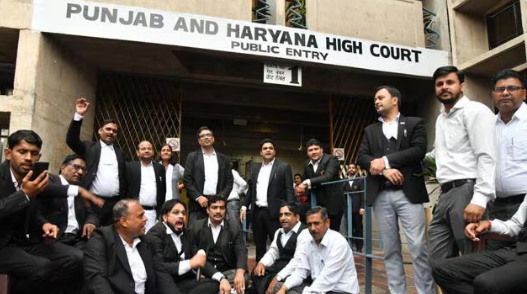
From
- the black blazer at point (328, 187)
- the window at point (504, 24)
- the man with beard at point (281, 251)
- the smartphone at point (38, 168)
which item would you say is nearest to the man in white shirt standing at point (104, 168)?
the smartphone at point (38, 168)

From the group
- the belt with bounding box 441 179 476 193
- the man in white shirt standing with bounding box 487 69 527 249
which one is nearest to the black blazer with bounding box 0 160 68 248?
the belt with bounding box 441 179 476 193

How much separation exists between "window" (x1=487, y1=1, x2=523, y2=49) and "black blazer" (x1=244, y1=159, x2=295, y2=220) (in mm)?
4946

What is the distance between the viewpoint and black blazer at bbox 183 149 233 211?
12.5ft

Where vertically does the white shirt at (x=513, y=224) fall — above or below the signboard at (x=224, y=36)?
below

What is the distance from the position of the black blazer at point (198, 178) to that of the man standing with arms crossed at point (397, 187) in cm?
157

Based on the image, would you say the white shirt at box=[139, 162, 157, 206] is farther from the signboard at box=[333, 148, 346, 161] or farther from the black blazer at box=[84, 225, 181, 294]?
the signboard at box=[333, 148, 346, 161]

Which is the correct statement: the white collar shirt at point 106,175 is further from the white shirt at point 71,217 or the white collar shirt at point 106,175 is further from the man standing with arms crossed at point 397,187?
the man standing with arms crossed at point 397,187

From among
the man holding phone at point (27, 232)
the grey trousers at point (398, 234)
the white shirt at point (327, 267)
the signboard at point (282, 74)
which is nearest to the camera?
the man holding phone at point (27, 232)

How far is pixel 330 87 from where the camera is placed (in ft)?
21.9

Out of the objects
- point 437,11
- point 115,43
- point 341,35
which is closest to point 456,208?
point 341,35

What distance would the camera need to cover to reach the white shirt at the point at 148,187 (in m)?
3.83

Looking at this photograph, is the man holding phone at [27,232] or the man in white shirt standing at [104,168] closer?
the man holding phone at [27,232]

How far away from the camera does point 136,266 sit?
263 cm

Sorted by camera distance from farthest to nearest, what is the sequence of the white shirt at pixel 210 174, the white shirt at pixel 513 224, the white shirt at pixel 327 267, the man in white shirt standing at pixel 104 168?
the white shirt at pixel 210 174 → the man in white shirt standing at pixel 104 168 → the white shirt at pixel 327 267 → the white shirt at pixel 513 224
